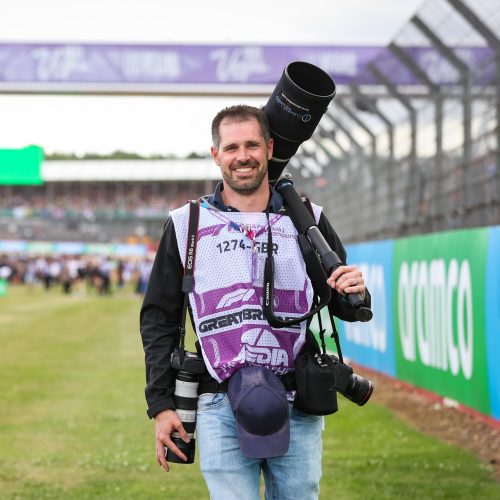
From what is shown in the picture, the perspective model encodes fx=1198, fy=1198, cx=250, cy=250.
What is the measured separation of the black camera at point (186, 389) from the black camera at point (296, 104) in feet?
2.75

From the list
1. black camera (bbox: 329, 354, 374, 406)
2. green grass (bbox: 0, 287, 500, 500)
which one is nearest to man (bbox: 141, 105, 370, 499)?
black camera (bbox: 329, 354, 374, 406)

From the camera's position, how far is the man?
3871 millimetres

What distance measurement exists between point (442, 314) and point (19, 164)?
3017 centimetres

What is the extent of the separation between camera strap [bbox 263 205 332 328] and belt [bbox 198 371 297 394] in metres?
0.20

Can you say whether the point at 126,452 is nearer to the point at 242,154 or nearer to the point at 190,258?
the point at 190,258

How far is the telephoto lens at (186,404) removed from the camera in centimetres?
394

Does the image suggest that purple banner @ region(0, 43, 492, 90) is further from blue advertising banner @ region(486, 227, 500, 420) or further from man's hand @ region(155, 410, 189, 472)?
man's hand @ region(155, 410, 189, 472)

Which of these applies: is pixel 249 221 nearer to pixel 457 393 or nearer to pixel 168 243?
pixel 168 243

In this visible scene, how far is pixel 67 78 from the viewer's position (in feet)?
92.2

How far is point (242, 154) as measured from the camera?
13.1ft

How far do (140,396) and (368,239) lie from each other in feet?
18.1

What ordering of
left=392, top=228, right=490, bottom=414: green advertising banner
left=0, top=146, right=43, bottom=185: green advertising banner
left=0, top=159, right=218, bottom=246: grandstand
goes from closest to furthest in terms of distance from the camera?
left=392, top=228, right=490, bottom=414: green advertising banner → left=0, top=146, right=43, bottom=185: green advertising banner → left=0, top=159, right=218, bottom=246: grandstand

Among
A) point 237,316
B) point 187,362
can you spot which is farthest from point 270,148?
point 187,362

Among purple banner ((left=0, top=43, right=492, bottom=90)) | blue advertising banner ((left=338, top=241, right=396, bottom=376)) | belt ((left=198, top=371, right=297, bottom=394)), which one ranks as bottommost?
blue advertising banner ((left=338, top=241, right=396, bottom=376))
